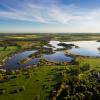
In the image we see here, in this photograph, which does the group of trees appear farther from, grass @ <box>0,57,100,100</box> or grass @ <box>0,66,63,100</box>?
grass @ <box>0,66,63,100</box>

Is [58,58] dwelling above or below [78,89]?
below

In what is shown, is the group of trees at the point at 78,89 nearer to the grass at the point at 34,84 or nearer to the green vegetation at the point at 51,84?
the green vegetation at the point at 51,84

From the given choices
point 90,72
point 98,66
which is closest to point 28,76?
point 90,72

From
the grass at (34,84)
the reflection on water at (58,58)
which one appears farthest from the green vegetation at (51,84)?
the reflection on water at (58,58)

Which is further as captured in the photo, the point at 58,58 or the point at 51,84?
the point at 58,58

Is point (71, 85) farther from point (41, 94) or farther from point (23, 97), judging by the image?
point (23, 97)

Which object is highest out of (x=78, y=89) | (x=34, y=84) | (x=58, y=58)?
(x=78, y=89)

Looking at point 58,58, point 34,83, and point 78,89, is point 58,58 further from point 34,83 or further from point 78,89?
point 78,89

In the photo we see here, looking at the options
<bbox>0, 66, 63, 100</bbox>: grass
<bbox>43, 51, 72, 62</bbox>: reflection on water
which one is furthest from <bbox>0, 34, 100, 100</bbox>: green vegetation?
<bbox>43, 51, 72, 62</bbox>: reflection on water

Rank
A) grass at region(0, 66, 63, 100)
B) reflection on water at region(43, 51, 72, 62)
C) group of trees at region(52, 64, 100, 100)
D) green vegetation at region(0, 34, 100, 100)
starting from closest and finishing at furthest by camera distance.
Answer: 1. group of trees at region(52, 64, 100, 100)
2. green vegetation at region(0, 34, 100, 100)
3. grass at region(0, 66, 63, 100)
4. reflection on water at region(43, 51, 72, 62)

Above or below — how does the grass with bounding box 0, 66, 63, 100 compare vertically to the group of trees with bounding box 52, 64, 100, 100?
below

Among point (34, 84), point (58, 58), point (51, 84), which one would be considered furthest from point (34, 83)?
point (58, 58)
